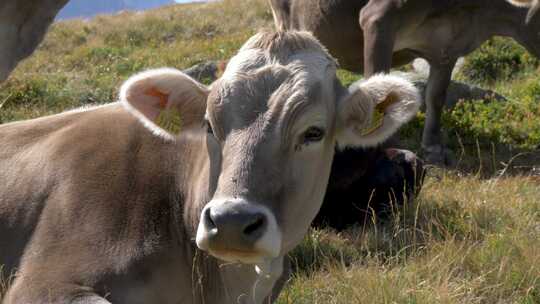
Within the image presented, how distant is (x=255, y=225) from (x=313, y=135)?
645 mm

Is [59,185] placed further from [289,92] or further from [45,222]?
[289,92]

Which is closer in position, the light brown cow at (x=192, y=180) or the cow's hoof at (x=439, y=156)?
the light brown cow at (x=192, y=180)

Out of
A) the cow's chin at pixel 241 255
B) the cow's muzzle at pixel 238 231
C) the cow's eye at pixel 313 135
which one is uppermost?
A: the cow's eye at pixel 313 135

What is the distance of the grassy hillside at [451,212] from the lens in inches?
187

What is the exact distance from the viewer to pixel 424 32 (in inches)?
349

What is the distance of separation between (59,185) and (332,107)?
1527 mm

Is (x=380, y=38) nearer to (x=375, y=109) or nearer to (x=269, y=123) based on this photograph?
(x=375, y=109)

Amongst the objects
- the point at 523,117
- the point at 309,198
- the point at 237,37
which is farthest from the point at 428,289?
the point at 237,37

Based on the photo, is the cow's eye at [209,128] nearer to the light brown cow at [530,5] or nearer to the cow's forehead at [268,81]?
the cow's forehead at [268,81]

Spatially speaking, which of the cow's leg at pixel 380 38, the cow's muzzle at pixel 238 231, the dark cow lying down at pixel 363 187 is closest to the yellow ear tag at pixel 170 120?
the cow's muzzle at pixel 238 231

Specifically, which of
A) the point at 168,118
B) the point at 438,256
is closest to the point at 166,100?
the point at 168,118

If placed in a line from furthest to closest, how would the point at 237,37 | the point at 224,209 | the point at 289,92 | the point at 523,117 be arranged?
the point at 237,37
the point at 523,117
the point at 289,92
the point at 224,209

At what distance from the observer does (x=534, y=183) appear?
722 cm

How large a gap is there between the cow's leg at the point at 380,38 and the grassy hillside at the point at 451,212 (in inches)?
49.9
